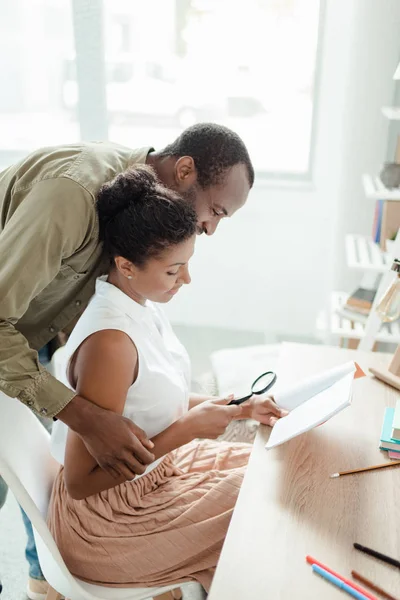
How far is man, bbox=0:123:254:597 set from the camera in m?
1.14

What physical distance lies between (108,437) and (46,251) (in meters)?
0.36

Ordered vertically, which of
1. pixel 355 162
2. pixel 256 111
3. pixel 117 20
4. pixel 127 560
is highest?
pixel 117 20

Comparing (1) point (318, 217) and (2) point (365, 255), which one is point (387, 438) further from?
(1) point (318, 217)

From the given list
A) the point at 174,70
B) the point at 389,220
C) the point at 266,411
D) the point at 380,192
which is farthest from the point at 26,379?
the point at 174,70

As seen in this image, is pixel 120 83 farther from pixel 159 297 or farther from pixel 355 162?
pixel 159 297

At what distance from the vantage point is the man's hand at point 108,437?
1.12m

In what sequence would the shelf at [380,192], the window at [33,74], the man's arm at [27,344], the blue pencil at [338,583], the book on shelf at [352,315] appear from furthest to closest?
the window at [33,74], the book on shelf at [352,315], the shelf at [380,192], the man's arm at [27,344], the blue pencil at [338,583]

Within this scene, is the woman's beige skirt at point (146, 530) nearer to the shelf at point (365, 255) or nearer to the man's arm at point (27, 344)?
the man's arm at point (27, 344)

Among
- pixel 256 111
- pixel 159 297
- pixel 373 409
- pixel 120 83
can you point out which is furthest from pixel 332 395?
pixel 120 83

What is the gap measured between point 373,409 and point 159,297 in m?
0.48

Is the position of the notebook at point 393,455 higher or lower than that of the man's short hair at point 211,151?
lower

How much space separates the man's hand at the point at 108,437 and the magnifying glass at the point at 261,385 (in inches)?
9.3

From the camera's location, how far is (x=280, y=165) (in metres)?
2.87

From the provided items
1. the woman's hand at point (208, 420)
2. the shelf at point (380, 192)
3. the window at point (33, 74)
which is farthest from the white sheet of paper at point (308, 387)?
the window at point (33, 74)
